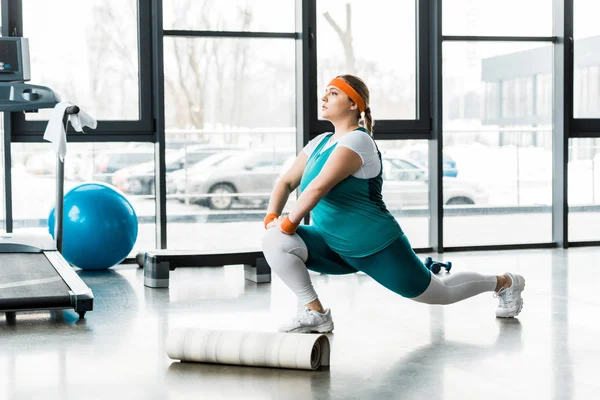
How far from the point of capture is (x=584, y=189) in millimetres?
7008

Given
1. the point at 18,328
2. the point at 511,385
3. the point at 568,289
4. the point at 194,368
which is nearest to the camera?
the point at 511,385

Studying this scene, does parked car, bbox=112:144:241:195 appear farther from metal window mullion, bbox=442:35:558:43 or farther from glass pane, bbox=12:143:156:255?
metal window mullion, bbox=442:35:558:43

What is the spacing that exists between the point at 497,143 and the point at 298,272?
12.0 ft

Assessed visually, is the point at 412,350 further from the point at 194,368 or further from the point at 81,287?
the point at 81,287

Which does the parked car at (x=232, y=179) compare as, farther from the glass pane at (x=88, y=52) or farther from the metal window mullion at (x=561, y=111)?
the metal window mullion at (x=561, y=111)

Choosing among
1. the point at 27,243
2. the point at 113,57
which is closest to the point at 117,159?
the point at 113,57

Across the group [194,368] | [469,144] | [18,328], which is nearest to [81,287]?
[18,328]

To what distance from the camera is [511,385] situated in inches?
109

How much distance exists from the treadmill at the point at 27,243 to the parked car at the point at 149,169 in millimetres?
923

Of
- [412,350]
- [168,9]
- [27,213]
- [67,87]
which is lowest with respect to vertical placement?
[412,350]

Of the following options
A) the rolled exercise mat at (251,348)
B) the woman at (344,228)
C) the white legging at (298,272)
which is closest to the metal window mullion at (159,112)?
the woman at (344,228)

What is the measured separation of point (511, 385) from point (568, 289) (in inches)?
83.2

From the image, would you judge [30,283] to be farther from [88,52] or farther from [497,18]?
[497,18]

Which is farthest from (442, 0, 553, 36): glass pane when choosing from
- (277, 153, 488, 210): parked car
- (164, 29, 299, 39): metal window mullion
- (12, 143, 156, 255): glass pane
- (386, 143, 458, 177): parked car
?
(12, 143, 156, 255): glass pane
